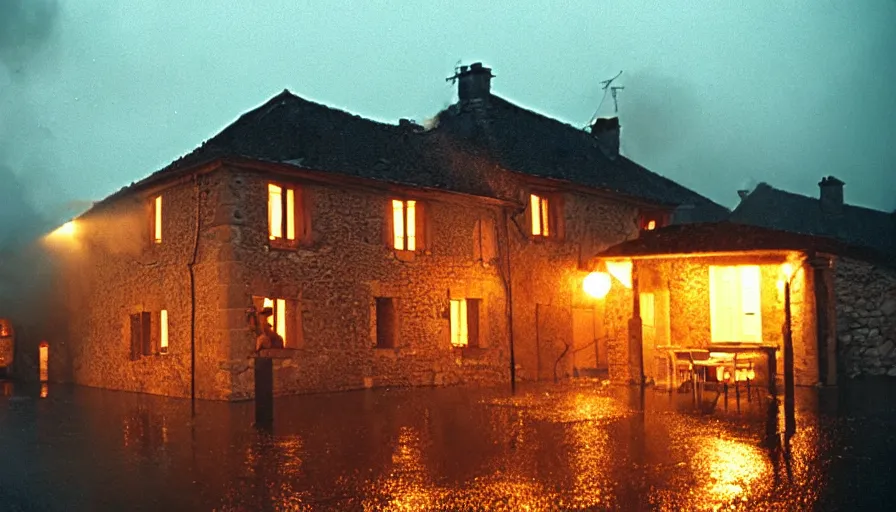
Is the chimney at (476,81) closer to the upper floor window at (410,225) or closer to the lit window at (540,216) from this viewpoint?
the lit window at (540,216)

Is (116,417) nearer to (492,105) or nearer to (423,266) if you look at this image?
(423,266)

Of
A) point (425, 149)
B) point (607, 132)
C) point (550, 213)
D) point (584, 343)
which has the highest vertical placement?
point (607, 132)

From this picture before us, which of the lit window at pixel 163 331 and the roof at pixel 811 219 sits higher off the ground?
the roof at pixel 811 219

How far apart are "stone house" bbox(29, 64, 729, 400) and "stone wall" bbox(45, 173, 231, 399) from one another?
0.19 feet

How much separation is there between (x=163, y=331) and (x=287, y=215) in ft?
12.8

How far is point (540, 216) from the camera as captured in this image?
23375 millimetres

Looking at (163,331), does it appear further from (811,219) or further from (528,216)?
(811,219)

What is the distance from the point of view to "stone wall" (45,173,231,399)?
17.4 m

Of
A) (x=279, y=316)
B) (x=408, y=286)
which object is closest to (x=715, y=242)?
(x=408, y=286)

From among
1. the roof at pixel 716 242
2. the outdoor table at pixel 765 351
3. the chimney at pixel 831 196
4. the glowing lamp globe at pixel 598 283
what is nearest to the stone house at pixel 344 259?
the glowing lamp globe at pixel 598 283

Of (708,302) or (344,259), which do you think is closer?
(708,302)

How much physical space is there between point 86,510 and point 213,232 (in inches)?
427

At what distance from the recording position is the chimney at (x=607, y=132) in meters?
29.5

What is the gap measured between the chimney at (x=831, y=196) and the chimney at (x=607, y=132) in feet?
54.4
